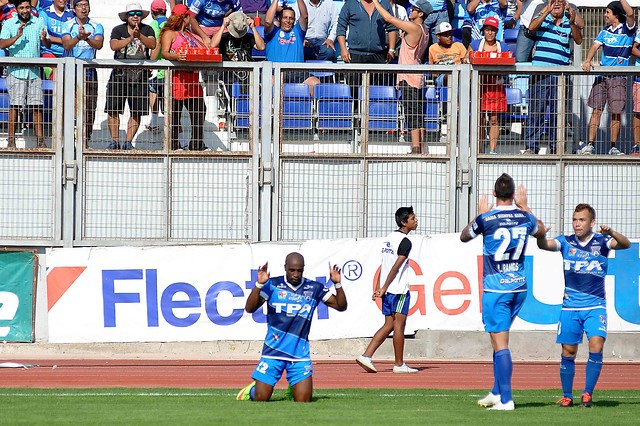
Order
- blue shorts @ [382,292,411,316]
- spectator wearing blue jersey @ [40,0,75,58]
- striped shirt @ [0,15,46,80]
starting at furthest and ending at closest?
spectator wearing blue jersey @ [40,0,75,58]
striped shirt @ [0,15,46,80]
blue shorts @ [382,292,411,316]

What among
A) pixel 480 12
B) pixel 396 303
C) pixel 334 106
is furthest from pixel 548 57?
pixel 396 303

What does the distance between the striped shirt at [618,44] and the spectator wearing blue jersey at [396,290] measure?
607cm

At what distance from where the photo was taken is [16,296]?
16.8 meters

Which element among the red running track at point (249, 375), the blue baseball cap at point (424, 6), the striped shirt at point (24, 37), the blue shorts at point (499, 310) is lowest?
the red running track at point (249, 375)

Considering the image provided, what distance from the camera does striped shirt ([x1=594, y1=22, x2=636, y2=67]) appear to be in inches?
717

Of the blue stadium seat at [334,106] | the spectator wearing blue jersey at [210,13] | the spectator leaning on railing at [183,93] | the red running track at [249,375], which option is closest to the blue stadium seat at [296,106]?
the blue stadium seat at [334,106]

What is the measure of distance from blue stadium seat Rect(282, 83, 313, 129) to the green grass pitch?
6240 millimetres

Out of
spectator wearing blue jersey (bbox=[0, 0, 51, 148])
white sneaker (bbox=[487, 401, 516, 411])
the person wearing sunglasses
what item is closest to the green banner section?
spectator wearing blue jersey (bbox=[0, 0, 51, 148])

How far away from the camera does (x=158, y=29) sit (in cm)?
1914

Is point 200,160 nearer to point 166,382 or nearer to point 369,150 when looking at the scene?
point 369,150

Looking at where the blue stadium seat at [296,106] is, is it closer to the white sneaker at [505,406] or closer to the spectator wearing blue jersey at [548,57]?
the spectator wearing blue jersey at [548,57]

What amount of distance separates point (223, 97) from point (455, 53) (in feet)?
13.6

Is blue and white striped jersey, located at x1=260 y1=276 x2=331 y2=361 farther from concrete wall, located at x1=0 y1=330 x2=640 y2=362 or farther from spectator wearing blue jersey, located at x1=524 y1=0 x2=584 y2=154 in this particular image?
spectator wearing blue jersey, located at x1=524 y1=0 x2=584 y2=154

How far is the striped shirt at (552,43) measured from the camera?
18.2 meters
